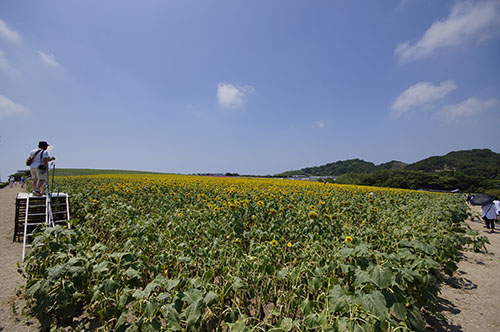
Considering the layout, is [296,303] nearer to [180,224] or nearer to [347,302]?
[347,302]

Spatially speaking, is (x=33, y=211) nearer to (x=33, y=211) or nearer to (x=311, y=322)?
(x=33, y=211)

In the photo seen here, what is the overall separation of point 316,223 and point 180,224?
257cm

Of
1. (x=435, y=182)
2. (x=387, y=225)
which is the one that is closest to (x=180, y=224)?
(x=387, y=225)

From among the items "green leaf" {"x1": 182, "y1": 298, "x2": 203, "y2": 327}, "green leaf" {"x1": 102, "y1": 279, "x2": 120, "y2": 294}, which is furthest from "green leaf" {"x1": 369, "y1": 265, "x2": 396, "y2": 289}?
"green leaf" {"x1": 102, "y1": 279, "x2": 120, "y2": 294}

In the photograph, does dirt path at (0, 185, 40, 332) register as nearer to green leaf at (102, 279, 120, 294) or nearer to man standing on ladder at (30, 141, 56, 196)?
green leaf at (102, 279, 120, 294)

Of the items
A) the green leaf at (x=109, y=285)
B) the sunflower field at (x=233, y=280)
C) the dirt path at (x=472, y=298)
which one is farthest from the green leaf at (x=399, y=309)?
the green leaf at (x=109, y=285)

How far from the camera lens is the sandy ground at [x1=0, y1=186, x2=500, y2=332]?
2.77 meters

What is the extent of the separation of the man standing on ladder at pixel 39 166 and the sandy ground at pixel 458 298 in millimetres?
1661

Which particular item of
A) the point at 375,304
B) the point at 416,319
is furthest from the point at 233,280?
the point at 416,319

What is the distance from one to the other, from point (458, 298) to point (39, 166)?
34.0ft

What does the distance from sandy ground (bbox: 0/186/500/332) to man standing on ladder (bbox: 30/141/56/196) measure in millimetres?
1661

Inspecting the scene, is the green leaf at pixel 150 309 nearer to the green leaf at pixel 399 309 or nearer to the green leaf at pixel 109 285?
the green leaf at pixel 109 285

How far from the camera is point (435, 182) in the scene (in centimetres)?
4325

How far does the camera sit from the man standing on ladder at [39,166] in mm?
6559
